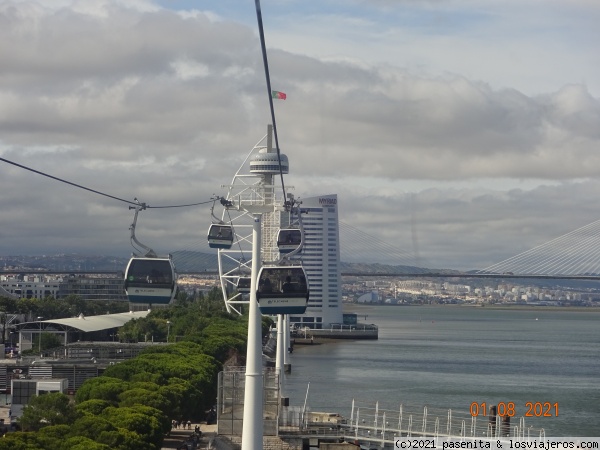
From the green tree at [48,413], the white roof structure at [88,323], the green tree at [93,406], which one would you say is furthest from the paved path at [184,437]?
the white roof structure at [88,323]

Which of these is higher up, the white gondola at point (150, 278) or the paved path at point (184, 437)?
the white gondola at point (150, 278)

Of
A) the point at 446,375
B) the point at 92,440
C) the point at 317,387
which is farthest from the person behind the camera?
the point at 446,375

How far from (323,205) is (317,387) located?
68568 mm

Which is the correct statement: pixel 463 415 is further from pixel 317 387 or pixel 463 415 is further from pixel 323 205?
pixel 323 205

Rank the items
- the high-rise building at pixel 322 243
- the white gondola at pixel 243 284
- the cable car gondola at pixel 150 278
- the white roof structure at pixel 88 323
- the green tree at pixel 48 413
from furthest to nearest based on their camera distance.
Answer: the high-rise building at pixel 322 243
the white roof structure at pixel 88 323
the white gondola at pixel 243 284
the green tree at pixel 48 413
the cable car gondola at pixel 150 278

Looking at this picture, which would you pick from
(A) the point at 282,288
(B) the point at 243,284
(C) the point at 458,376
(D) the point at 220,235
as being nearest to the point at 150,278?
(A) the point at 282,288

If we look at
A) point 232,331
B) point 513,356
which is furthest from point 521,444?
point 513,356

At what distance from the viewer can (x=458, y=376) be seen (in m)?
49.6

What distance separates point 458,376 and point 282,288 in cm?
3382

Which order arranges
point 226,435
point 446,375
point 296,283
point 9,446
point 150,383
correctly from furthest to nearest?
1. point 446,375
2. point 150,383
3. point 226,435
4. point 9,446
5. point 296,283

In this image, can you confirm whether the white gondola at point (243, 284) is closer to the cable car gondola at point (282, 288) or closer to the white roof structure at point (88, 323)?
the cable car gondola at point (282, 288)

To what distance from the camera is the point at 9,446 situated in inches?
750

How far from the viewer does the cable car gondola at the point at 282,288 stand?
664 inches

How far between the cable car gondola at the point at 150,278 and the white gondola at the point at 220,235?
866cm
